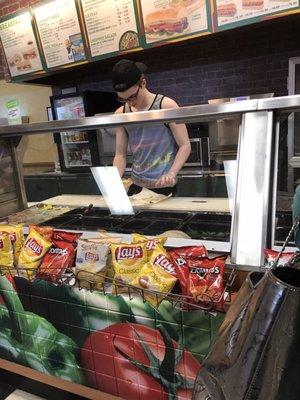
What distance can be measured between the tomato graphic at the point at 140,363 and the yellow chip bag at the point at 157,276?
119 mm

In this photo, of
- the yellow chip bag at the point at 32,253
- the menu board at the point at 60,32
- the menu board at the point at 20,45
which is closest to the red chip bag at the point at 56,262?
the yellow chip bag at the point at 32,253

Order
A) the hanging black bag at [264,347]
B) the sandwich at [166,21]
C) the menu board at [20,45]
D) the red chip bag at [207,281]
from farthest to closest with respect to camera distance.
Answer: the menu board at [20,45], the sandwich at [166,21], the red chip bag at [207,281], the hanging black bag at [264,347]

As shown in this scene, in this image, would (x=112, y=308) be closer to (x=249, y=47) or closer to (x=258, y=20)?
(x=258, y=20)

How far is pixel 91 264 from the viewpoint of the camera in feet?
3.72

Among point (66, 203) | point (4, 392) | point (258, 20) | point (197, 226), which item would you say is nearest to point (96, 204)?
point (66, 203)

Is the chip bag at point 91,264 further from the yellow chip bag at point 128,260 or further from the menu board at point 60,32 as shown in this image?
the menu board at point 60,32

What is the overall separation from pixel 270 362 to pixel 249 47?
3708 millimetres

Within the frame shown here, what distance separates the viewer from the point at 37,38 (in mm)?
4113

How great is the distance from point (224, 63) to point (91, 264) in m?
3.32

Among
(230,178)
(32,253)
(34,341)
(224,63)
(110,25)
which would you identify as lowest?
(34,341)

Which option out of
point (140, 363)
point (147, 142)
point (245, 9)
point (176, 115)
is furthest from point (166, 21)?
point (140, 363)

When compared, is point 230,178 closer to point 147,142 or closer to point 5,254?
point 147,142

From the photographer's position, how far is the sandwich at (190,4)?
316cm

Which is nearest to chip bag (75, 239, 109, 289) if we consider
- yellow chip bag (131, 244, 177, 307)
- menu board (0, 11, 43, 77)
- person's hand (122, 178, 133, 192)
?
yellow chip bag (131, 244, 177, 307)
